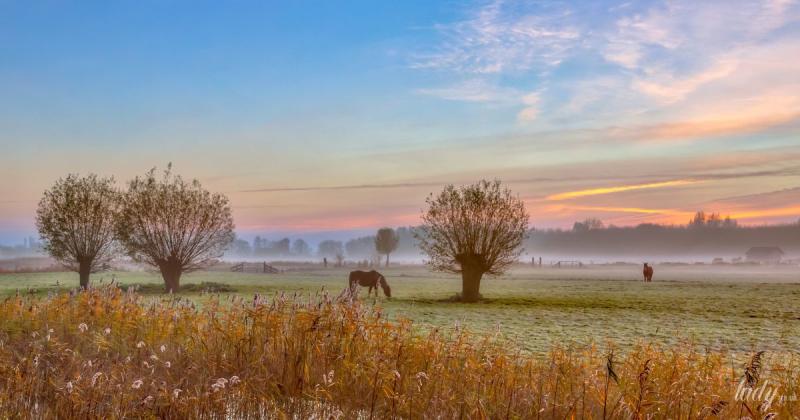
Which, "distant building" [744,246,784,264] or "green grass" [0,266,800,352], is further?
"distant building" [744,246,784,264]

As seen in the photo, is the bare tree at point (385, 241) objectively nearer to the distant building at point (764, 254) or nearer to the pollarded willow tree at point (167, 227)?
the pollarded willow tree at point (167, 227)

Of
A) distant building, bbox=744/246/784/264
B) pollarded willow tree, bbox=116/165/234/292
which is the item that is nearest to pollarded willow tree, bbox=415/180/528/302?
pollarded willow tree, bbox=116/165/234/292

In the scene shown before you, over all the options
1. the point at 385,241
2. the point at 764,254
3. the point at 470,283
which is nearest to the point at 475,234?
the point at 470,283

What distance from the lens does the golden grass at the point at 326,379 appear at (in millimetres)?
8305

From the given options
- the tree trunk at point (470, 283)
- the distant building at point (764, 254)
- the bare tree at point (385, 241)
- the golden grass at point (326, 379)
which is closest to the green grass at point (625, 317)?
the tree trunk at point (470, 283)

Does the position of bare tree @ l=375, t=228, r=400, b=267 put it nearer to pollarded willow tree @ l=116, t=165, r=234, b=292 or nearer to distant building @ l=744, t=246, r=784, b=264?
pollarded willow tree @ l=116, t=165, r=234, b=292

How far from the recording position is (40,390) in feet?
32.3

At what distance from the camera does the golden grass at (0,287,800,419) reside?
830 cm

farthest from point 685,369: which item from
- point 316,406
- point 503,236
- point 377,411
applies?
point 503,236

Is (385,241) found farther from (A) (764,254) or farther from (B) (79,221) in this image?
(A) (764,254)

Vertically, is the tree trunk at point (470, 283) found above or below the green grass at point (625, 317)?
above

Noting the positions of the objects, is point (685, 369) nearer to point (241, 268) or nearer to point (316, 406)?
point (316, 406)

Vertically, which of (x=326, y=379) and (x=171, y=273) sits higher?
(x=171, y=273)

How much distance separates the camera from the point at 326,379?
859 cm
